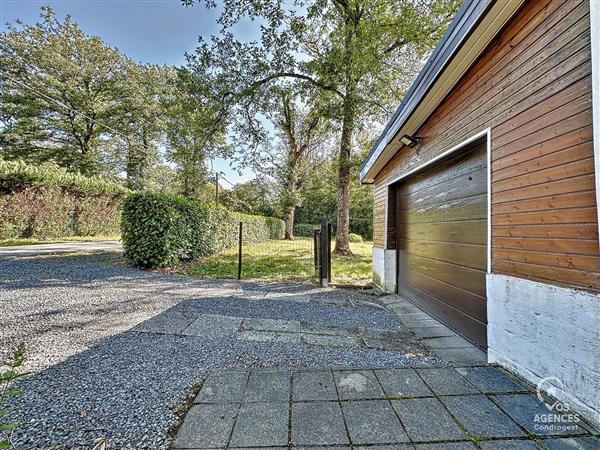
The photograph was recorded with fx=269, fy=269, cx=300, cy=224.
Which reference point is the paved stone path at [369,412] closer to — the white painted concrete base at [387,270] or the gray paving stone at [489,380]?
the gray paving stone at [489,380]

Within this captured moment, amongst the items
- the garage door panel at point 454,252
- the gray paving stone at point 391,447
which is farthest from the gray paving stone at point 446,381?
the garage door panel at point 454,252

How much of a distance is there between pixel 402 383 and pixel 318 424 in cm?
76

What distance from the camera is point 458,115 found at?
3057 mm

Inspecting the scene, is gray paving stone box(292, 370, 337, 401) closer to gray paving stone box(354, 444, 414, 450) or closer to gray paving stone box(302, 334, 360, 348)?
gray paving stone box(354, 444, 414, 450)

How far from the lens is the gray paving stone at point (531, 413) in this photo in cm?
146

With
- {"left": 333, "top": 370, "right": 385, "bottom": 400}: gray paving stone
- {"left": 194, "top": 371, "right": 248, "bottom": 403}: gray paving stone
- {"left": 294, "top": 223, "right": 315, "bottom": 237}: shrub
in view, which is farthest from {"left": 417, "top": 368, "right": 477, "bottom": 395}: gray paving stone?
{"left": 294, "top": 223, "right": 315, "bottom": 237}: shrub

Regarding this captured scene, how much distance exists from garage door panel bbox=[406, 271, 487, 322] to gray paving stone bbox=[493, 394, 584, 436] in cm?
100

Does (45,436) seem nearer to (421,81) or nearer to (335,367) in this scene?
(335,367)

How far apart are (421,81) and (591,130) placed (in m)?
2.02

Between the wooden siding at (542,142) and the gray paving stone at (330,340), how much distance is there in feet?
4.82

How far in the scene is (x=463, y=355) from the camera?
8.42 ft

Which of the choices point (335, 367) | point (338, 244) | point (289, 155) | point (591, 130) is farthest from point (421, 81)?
point (289, 155)

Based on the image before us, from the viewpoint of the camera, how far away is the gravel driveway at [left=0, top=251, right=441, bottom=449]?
1507mm

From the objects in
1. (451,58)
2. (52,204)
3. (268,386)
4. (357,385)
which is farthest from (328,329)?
(52,204)
